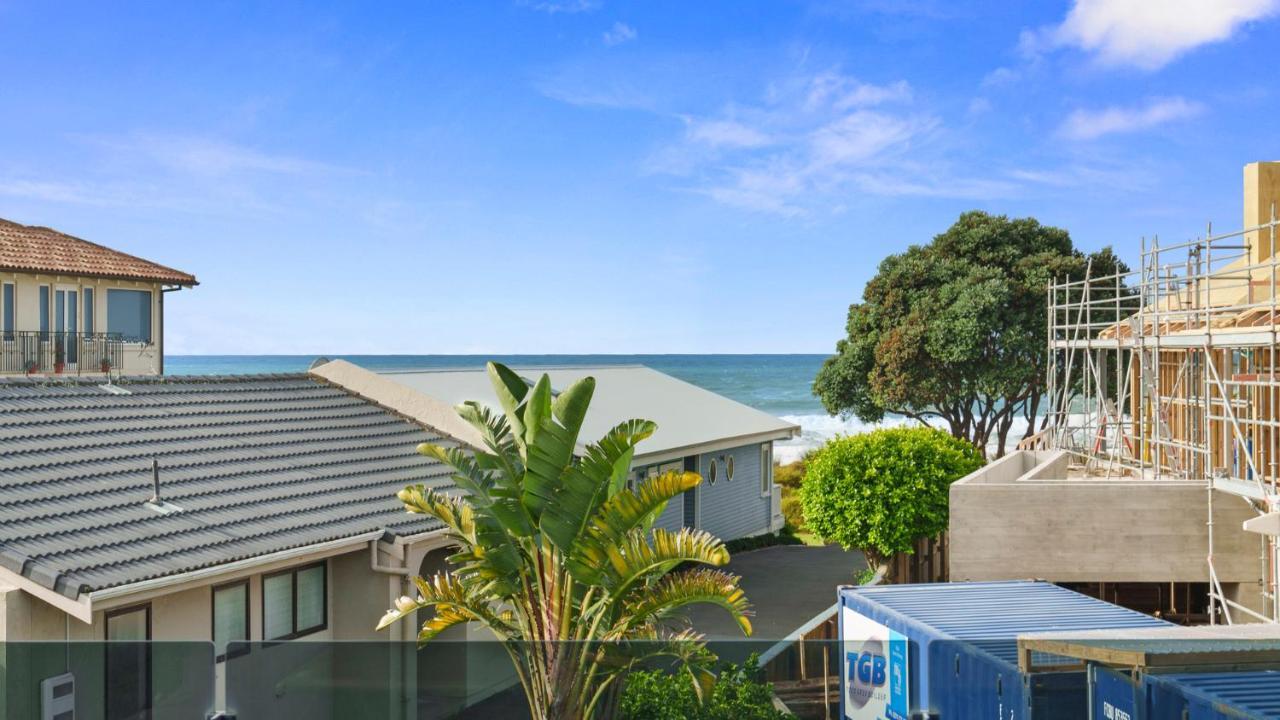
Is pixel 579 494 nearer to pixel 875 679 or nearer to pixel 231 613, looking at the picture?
pixel 875 679

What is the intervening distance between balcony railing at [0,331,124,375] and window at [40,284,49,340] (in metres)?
0.04

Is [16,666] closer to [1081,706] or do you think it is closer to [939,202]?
[1081,706]

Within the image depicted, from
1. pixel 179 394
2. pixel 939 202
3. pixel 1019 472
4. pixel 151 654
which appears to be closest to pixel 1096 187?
pixel 939 202

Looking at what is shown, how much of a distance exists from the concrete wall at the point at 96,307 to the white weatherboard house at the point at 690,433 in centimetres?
1261

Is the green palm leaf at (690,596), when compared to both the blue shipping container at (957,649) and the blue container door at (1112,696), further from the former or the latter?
the blue container door at (1112,696)

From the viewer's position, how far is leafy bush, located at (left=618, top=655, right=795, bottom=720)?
8.70 m

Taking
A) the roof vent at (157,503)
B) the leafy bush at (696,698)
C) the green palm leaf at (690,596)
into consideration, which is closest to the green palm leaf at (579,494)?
the green palm leaf at (690,596)

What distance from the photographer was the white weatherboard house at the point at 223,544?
26.2ft

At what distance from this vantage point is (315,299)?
10406 cm

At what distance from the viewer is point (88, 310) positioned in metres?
29.5

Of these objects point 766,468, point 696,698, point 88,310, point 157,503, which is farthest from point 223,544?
point 88,310

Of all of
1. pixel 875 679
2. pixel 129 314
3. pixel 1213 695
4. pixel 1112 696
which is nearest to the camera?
pixel 1213 695

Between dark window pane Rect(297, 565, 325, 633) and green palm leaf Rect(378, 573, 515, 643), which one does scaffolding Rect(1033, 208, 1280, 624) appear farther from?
dark window pane Rect(297, 565, 325, 633)

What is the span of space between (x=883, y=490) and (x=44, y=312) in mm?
23001
